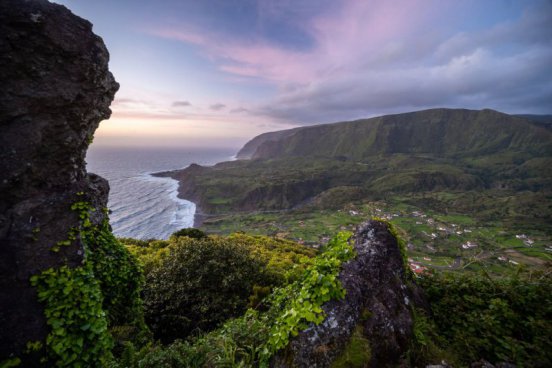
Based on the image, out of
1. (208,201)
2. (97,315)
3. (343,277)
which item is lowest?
(208,201)

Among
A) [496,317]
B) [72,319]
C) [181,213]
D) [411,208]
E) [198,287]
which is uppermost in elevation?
[72,319]

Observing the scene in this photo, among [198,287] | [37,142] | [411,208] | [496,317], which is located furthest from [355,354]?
[411,208]

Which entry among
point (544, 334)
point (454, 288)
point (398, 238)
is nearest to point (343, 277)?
point (398, 238)

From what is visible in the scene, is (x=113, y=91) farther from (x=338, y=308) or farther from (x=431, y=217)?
(x=431, y=217)

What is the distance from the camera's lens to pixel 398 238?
7211 millimetres

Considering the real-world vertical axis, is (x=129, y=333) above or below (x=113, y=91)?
below

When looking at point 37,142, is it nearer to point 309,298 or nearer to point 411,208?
point 309,298

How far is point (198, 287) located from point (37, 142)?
7.61 m

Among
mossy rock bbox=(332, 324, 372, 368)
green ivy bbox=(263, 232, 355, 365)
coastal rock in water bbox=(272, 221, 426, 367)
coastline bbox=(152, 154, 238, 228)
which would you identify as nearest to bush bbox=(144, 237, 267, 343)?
green ivy bbox=(263, 232, 355, 365)

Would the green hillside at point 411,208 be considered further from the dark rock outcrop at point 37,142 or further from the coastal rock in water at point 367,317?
the dark rock outcrop at point 37,142

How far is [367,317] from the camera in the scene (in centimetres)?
542

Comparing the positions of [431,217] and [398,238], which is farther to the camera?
[431,217]

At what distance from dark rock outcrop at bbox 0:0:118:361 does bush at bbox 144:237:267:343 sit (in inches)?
200

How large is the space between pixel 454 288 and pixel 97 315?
9.29m
